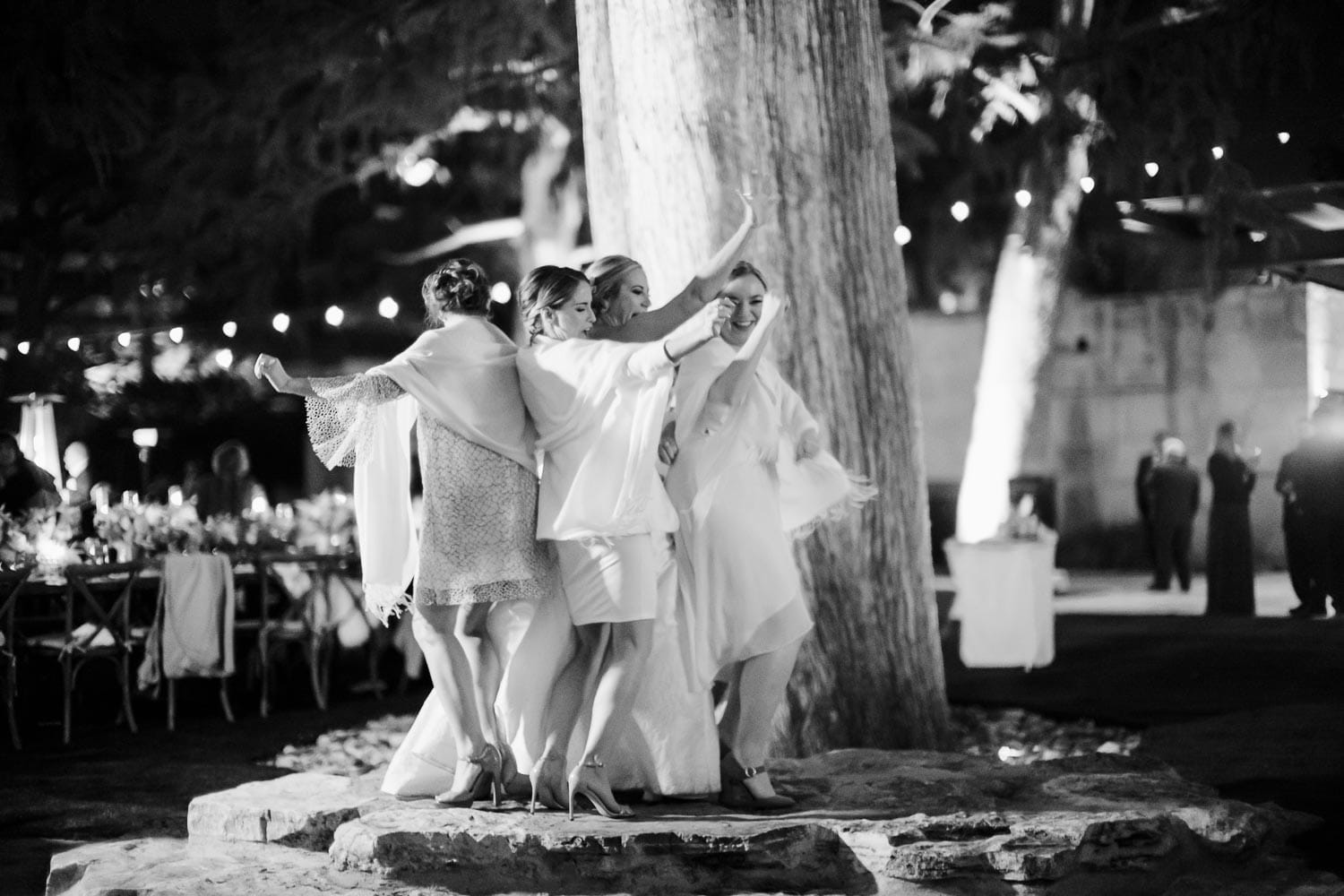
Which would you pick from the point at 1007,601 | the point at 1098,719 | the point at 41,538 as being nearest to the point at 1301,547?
the point at 1007,601

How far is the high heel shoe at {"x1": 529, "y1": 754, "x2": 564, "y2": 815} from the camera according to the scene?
16.7 feet

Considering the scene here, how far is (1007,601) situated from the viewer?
10.6 metres

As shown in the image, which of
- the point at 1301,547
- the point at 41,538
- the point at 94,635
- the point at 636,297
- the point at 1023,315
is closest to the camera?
the point at 636,297

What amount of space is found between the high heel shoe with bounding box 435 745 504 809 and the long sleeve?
102cm

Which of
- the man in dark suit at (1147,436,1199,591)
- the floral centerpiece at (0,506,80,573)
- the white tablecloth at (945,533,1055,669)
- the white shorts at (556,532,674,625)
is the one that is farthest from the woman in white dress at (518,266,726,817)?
the man in dark suit at (1147,436,1199,591)

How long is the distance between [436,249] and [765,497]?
17.6m

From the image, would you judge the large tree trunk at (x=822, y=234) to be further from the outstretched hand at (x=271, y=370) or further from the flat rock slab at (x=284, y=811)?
the outstretched hand at (x=271, y=370)

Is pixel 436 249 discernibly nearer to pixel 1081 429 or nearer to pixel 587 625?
pixel 1081 429

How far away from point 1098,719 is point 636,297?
4343mm

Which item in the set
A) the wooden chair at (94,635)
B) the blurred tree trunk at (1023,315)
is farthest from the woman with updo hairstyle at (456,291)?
the blurred tree trunk at (1023,315)

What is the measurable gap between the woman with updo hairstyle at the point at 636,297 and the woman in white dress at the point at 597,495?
0.20 m

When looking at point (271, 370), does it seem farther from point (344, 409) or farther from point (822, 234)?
point (822, 234)

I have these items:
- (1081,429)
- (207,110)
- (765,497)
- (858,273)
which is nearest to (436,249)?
(207,110)

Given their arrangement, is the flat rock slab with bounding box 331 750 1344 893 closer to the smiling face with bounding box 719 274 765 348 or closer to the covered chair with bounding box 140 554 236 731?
the smiling face with bounding box 719 274 765 348
